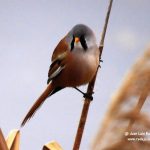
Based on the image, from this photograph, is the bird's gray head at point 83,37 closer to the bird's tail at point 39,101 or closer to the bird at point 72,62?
the bird at point 72,62

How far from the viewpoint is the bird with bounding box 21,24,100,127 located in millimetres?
721

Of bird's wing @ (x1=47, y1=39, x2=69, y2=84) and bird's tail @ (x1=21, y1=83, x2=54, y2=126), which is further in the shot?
bird's wing @ (x1=47, y1=39, x2=69, y2=84)

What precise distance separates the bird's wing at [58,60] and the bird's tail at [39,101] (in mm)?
46

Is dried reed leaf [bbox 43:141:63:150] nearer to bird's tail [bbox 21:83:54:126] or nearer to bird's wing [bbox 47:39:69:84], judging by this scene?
bird's tail [bbox 21:83:54:126]

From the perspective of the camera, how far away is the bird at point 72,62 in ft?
2.37

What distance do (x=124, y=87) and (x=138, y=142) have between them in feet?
0.38

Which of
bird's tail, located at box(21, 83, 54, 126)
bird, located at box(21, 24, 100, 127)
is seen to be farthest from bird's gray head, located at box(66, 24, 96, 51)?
bird's tail, located at box(21, 83, 54, 126)

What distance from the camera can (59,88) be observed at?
87cm

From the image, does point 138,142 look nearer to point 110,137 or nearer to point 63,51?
point 110,137

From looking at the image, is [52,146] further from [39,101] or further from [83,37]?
[83,37]

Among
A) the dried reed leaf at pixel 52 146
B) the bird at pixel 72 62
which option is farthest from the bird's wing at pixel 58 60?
the dried reed leaf at pixel 52 146

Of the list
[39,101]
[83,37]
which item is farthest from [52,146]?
[83,37]

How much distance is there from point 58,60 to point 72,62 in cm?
9

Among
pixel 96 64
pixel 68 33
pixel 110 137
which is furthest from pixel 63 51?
pixel 110 137
